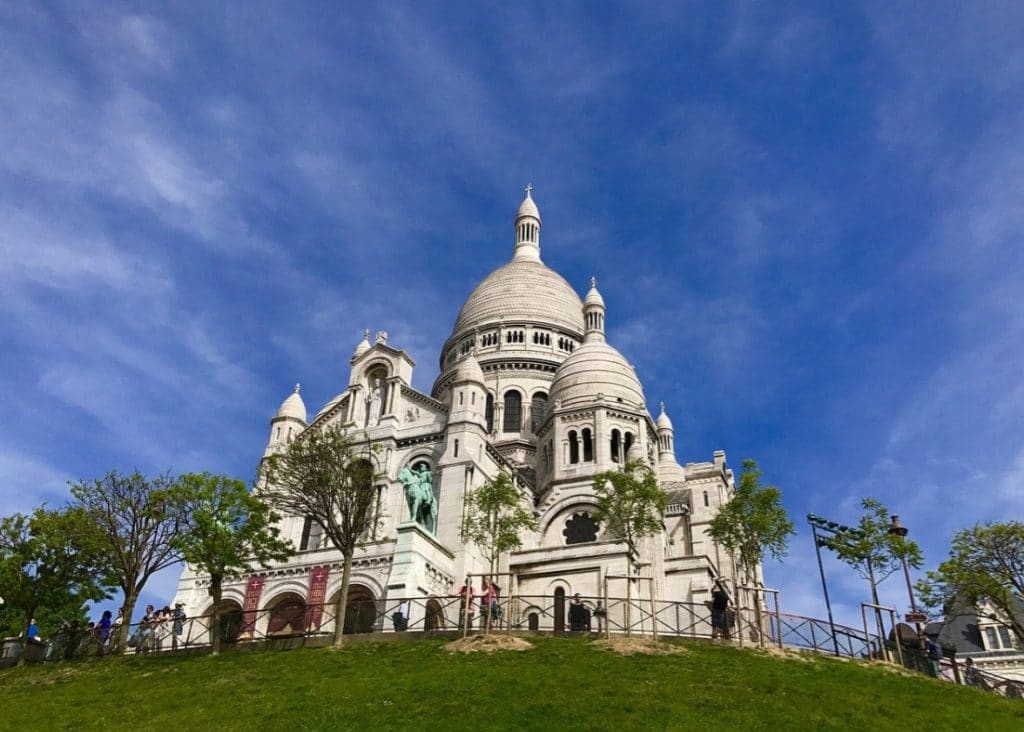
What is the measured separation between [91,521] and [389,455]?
16.7m

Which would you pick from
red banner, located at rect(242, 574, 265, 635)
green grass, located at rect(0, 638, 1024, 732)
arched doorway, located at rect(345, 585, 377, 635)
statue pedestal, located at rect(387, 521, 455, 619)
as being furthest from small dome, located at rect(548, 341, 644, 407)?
green grass, located at rect(0, 638, 1024, 732)

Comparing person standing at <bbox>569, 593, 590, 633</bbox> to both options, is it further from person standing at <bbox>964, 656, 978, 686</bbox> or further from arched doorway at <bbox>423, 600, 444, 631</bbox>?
person standing at <bbox>964, 656, 978, 686</bbox>

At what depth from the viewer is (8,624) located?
4544 centimetres

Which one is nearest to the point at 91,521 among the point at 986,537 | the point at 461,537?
the point at 461,537

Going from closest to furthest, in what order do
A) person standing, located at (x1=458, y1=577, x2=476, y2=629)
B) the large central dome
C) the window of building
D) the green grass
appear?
the green grass
person standing, located at (x1=458, y1=577, x2=476, y2=629)
the window of building
the large central dome

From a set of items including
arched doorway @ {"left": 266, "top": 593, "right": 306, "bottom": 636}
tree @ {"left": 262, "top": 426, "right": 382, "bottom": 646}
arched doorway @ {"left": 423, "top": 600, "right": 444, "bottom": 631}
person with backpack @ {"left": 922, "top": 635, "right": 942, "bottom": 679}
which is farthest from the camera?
arched doorway @ {"left": 266, "top": 593, "right": 306, "bottom": 636}

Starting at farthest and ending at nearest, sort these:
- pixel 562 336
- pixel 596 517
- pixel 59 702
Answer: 1. pixel 562 336
2. pixel 596 517
3. pixel 59 702

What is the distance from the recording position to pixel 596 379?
55.5 m

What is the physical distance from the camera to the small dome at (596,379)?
5494cm

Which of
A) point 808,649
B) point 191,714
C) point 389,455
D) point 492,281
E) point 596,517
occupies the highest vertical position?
point 492,281

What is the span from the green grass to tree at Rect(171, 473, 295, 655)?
489cm

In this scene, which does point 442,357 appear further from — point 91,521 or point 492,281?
point 91,521

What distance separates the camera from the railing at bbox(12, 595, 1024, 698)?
30.0 meters

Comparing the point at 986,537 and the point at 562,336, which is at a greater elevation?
the point at 562,336
